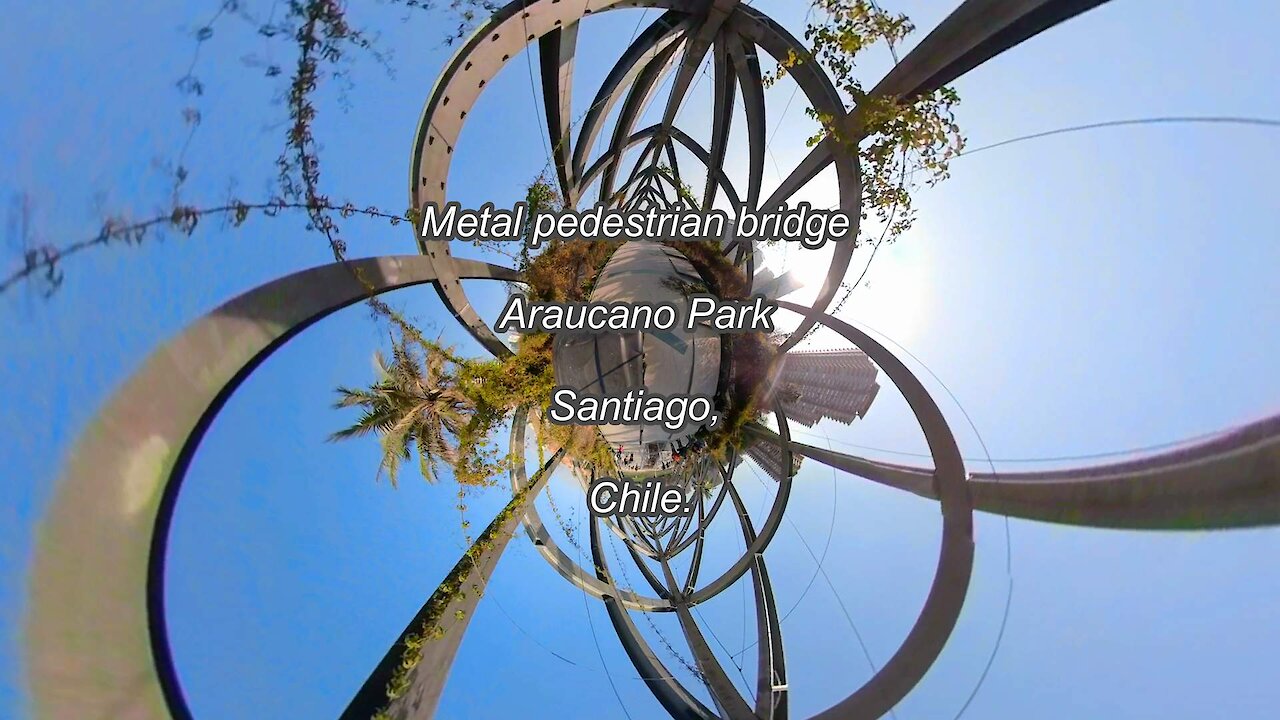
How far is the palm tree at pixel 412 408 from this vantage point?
290 centimetres

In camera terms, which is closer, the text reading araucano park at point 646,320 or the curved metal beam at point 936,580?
the curved metal beam at point 936,580

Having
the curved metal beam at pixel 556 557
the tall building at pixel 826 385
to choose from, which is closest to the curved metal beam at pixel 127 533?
the curved metal beam at pixel 556 557

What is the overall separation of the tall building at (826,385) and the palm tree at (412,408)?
7.24 feet

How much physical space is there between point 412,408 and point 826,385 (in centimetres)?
265

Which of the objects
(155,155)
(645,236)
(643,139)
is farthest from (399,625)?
(643,139)

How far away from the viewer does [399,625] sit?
8.41 feet

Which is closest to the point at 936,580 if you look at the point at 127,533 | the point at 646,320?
the point at 646,320

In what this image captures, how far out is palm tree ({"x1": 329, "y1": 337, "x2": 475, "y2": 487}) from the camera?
2.90m

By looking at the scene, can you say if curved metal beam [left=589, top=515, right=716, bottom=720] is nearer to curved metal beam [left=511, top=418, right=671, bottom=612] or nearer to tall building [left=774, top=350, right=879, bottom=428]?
curved metal beam [left=511, top=418, right=671, bottom=612]

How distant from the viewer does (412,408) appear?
321cm

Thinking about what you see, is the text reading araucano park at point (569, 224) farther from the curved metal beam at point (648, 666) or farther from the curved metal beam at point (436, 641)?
the curved metal beam at point (648, 666)

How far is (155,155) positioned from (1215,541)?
116 inches

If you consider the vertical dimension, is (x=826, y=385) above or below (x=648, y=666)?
above

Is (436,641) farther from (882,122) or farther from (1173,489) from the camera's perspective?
(882,122)
